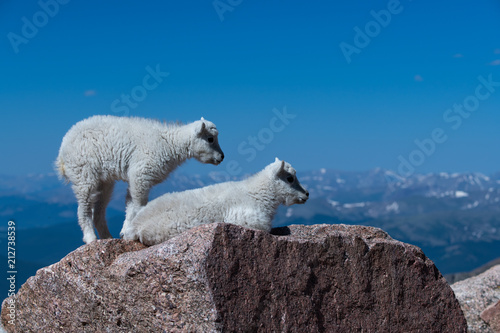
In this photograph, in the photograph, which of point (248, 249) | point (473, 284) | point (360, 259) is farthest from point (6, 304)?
point (473, 284)

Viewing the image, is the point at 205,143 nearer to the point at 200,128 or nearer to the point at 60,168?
the point at 200,128

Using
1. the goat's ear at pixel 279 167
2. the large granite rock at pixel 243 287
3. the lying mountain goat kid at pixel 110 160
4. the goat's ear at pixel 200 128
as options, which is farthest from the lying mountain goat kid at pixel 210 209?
the goat's ear at pixel 200 128

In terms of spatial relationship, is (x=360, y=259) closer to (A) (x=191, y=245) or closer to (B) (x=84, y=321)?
(A) (x=191, y=245)

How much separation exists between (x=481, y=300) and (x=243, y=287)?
9.08 meters

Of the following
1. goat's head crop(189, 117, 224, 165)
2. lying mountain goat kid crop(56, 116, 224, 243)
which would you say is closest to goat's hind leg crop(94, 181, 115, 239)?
lying mountain goat kid crop(56, 116, 224, 243)

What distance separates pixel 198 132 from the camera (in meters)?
11.3

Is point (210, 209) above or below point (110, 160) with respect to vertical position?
below

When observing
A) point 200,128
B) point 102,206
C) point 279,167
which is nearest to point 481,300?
point 279,167

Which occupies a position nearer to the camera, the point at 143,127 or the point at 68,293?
the point at 68,293

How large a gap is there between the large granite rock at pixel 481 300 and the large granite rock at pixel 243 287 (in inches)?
167

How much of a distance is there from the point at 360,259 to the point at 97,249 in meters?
4.42

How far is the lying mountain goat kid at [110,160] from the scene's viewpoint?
34.2ft

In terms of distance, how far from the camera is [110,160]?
10484 mm

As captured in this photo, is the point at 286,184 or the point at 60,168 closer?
the point at 286,184
